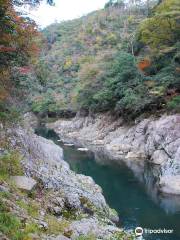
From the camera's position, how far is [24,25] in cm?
1331

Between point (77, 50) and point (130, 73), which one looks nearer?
point (130, 73)

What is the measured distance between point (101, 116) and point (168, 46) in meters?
Result: 14.5

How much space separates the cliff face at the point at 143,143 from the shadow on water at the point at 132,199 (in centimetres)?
136

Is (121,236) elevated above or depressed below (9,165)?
below

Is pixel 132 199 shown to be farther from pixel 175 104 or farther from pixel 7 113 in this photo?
pixel 175 104

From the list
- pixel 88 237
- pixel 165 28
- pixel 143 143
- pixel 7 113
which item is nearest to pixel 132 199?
pixel 7 113

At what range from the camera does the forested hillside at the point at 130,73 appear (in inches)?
1494

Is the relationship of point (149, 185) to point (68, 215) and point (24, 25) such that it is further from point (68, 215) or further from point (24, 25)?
point (24, 25)

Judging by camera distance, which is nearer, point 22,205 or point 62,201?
point 22,205

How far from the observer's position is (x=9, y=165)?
12758mm

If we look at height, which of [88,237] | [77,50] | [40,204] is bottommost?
[88,237]

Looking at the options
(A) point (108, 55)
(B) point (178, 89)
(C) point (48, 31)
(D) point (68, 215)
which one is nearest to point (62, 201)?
(D) point (68, 215)

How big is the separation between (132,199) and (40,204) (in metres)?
12.7

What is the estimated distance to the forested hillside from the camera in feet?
124
